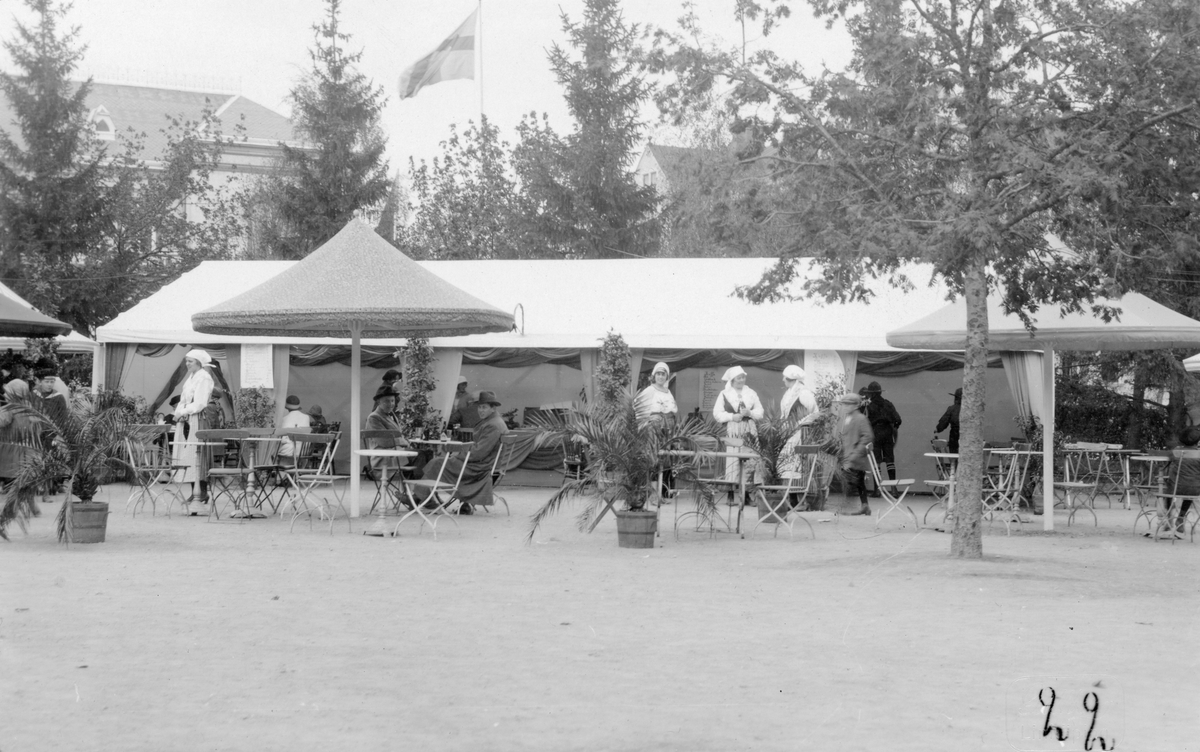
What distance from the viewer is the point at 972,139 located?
33.3ft

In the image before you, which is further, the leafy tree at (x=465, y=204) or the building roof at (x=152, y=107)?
the building roof at (x=152, y=107)

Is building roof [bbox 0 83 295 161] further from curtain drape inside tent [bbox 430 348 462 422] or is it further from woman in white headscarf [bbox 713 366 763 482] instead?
woman in white headscarf [bbox 713 366 763 482]

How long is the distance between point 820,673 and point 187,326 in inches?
610

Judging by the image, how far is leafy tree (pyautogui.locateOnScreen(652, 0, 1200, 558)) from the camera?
960cm

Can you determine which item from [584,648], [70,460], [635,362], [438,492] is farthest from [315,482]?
[584,648]

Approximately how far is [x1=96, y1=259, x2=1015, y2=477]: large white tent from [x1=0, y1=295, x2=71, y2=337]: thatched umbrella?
10.6 feet

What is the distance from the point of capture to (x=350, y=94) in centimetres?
3647

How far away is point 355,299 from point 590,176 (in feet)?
74.9

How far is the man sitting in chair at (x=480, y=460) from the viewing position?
44.5 ft

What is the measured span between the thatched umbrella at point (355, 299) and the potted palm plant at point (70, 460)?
2268 millimetres

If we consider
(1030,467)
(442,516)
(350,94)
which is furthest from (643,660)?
(350,94)

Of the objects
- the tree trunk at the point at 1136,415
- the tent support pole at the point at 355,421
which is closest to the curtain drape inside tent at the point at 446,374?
the tent support pole at the point at 355,421

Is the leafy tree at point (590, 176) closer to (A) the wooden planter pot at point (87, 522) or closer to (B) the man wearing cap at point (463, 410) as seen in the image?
(B) the man wearing cap at point (463, 410)

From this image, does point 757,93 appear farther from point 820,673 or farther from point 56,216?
point 56,216
